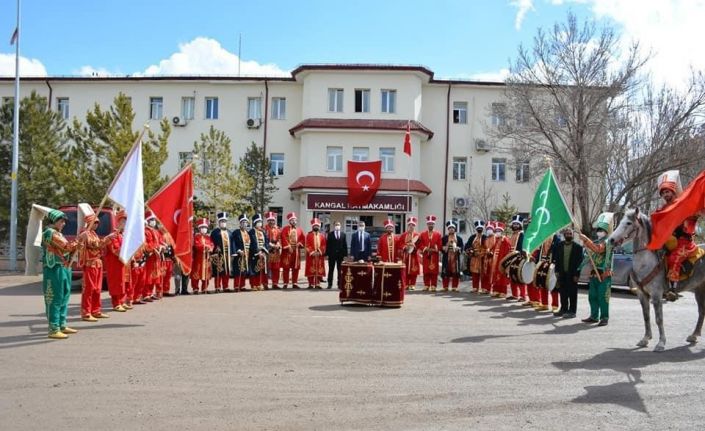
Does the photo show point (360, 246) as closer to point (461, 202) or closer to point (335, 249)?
point (335, 249)

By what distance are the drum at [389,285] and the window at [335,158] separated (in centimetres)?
2090

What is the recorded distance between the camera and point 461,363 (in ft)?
25.4

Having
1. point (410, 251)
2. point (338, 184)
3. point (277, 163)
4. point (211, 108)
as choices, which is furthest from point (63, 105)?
point (410, 251)

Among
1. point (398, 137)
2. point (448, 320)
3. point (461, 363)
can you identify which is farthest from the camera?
point (398, 137)

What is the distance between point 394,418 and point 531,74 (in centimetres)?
2156

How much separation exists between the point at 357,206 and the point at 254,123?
8514 mm

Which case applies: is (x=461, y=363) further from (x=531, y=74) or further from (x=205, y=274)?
(x=531, y=74)

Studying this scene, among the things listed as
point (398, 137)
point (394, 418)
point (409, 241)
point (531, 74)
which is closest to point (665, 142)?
point (531, 74)

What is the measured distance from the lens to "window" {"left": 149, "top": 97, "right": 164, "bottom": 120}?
3572 centimetres

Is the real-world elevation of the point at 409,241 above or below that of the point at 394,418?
above

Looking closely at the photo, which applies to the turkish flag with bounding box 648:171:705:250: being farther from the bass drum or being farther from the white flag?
the white flag

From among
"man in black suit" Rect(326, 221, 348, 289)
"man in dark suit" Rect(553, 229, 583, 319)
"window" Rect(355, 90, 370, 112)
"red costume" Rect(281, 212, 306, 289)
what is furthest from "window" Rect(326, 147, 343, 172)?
"man in dark suit" Rect(553, 229, 583, 319)

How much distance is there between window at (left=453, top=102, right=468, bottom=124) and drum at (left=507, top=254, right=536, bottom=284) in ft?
72.2

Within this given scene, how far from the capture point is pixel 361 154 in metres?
33.8
